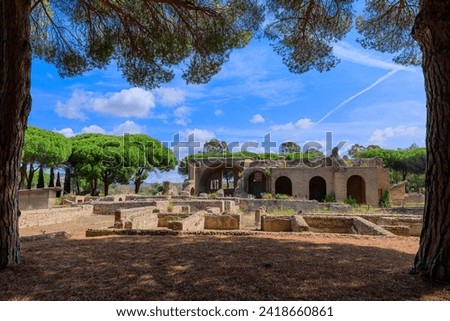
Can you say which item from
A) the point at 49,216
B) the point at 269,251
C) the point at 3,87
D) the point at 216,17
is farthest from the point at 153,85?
the point at 49,216

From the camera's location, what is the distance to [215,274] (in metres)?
3.53

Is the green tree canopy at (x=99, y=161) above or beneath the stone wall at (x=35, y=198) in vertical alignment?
above

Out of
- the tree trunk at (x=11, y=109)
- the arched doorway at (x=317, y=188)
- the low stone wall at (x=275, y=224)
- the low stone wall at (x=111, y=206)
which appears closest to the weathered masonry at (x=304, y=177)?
the arched doorway at (x=317, y=188)

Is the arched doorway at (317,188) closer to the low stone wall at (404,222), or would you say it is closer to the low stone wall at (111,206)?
the low stone wall at (111,206)

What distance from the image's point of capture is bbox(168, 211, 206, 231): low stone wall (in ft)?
28.4

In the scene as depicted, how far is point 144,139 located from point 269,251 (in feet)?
127

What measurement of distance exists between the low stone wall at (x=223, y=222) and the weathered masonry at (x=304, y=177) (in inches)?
635

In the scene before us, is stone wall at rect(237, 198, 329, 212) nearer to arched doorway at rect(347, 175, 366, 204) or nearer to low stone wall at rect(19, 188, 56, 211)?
arched doorway at rect(347, 175, 366, 204)

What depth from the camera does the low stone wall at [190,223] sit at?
867 cm

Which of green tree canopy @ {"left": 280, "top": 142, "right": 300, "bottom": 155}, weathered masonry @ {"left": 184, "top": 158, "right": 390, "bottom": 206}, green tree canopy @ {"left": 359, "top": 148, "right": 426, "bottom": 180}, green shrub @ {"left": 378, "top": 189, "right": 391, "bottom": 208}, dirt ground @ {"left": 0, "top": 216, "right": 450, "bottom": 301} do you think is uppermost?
green tree canopy @ {"left": 280, "top": 142, "right": 300, "bottom": 155}

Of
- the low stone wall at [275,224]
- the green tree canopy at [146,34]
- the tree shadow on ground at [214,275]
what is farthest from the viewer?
the low stone wall at [275,224]

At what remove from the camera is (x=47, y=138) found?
30203mm

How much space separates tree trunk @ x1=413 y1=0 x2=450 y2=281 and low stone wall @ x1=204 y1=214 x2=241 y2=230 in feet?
24.8

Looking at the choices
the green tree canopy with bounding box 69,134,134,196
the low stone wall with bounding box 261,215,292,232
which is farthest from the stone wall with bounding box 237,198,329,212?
the green tree canopy with bounding box 69,134,134,196
